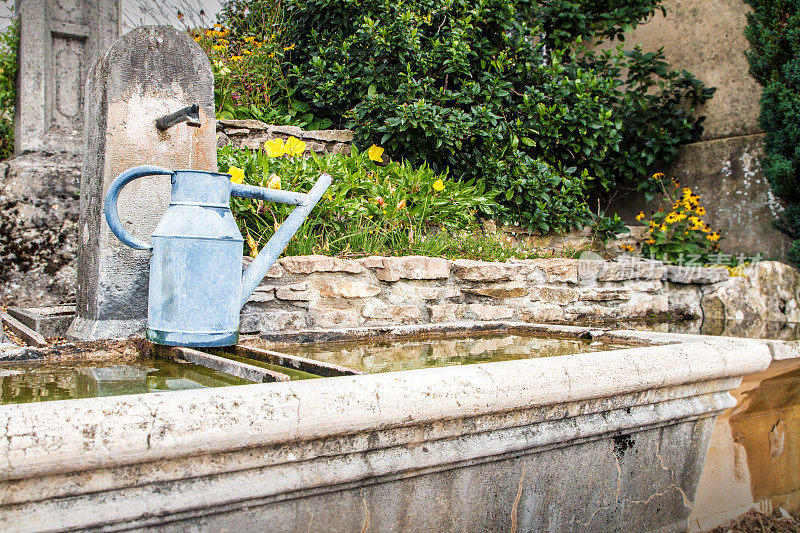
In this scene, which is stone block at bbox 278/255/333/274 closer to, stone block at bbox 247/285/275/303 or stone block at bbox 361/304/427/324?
stone block at bbox 247/285/275/303

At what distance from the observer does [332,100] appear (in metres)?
4.32

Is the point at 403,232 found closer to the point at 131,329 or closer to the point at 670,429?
the point at 131,329

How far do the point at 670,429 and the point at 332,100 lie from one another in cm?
334

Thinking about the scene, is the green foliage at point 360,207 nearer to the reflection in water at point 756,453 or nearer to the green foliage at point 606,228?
the green foliage at point 606,228

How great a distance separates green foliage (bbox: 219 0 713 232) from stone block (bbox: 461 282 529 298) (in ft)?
2.51

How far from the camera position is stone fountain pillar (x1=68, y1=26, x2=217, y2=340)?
194 cm

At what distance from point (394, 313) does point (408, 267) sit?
24cm

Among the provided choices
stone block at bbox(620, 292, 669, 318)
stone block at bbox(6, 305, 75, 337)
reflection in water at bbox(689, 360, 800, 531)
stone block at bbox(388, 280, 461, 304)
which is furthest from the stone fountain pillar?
stone block at bbox(620, 292, 669, 318)

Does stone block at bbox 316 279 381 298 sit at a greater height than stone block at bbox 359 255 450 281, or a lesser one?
lesser

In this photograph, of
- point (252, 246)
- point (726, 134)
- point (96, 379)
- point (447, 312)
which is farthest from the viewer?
point (726, 134)

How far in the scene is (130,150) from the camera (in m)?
1.97

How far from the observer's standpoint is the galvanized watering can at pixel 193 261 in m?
1.63

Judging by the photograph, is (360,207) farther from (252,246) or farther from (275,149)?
(275,149)

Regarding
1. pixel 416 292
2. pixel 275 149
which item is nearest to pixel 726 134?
pixel 416 292
